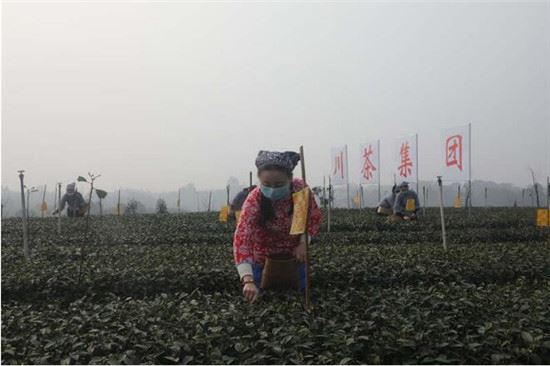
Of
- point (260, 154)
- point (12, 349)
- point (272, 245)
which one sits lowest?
point (12, 349)

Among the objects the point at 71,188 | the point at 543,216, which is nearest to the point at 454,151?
the point at 543,216

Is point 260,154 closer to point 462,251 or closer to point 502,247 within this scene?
point 462,251

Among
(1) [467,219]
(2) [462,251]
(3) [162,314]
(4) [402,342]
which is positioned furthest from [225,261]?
(1) [467,219]

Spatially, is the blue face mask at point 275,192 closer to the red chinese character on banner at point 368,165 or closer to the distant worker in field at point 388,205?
the distant worker in field at point 388,205

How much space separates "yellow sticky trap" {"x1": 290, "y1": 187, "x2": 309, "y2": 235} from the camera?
314cm

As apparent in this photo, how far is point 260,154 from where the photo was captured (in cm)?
361

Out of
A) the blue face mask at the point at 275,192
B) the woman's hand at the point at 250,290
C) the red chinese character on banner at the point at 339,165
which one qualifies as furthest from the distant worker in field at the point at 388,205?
the woman's hand at the point at 250,290

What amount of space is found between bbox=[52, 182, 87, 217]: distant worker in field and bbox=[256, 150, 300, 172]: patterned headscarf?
1090 centimetres

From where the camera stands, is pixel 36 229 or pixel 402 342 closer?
pixel 402 342

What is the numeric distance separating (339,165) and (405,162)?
1871 mm

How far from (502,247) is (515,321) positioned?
157 inches

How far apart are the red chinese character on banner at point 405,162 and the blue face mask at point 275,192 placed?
7743 mm

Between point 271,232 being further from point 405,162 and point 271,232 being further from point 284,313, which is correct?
point 405,162

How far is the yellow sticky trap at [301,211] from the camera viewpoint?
124 inches
